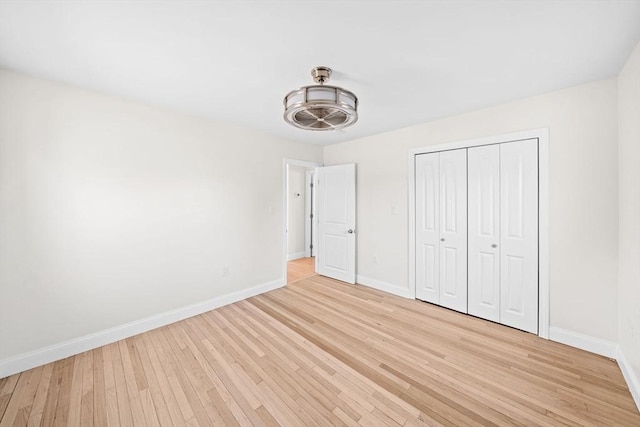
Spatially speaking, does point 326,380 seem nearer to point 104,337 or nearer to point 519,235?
point 104,337

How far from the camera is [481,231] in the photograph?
2799 mm

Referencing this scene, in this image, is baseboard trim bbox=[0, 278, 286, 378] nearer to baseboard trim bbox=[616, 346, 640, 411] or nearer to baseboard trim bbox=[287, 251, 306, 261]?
baseboard trim bbox=[287, 251, 306, 261]

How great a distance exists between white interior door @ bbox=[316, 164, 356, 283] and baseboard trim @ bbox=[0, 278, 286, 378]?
163 centimetres

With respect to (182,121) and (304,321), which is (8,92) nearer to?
(182,121)

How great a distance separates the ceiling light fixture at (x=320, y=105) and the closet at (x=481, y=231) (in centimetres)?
176

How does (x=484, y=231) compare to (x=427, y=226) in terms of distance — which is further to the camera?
(x=427, y=226)

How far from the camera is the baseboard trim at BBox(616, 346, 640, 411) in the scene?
5.34ft

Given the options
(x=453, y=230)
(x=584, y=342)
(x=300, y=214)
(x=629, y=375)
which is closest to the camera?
(x=629, y=375)

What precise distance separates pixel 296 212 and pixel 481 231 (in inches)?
164

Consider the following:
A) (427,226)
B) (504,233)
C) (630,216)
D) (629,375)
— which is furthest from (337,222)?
(629,375)

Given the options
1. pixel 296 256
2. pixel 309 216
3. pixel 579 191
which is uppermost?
pixel 579 191

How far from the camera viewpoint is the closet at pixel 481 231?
8.21 feet

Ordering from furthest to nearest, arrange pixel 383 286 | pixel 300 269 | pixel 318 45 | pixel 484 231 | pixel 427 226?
pixel 300 269
pixel 383 286
pixel 427 226
pixel 484 231
pixel 318 45

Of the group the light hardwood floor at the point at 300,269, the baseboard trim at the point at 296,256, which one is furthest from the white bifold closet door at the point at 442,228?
the baseboard trim at the point at 296,256
